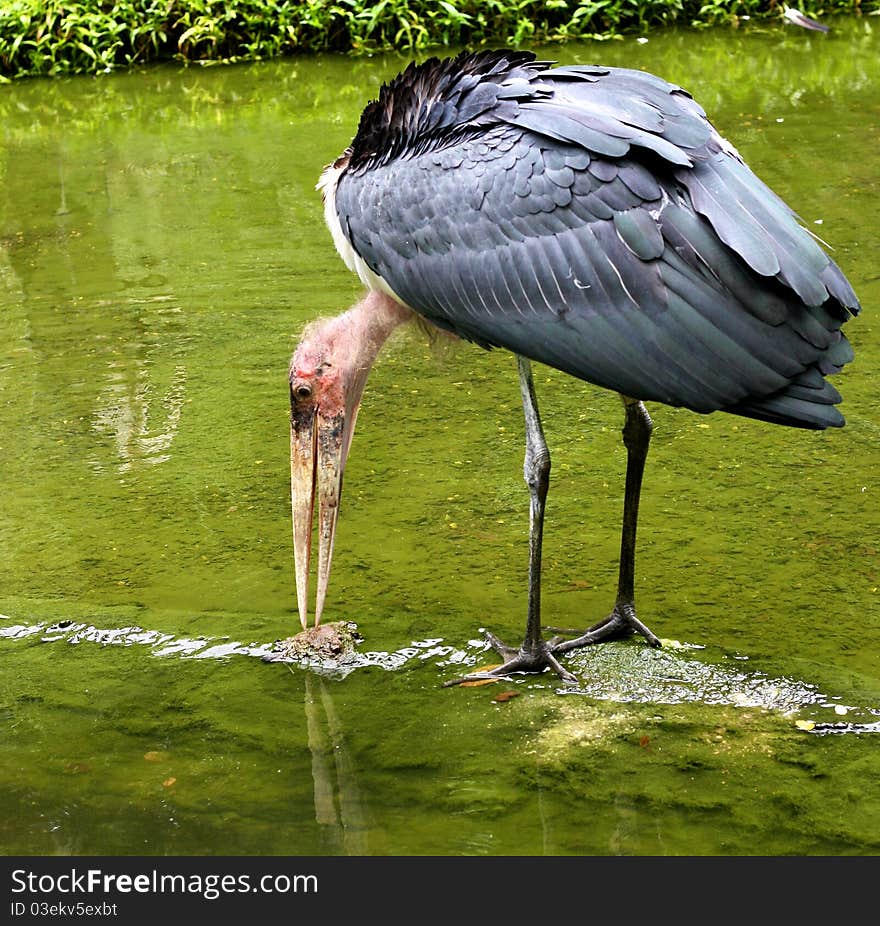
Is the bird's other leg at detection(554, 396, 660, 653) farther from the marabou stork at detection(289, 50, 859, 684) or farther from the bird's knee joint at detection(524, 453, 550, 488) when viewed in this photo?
the bird's knee joint at detection(524, 453, 550, 488)

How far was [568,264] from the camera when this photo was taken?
10.6 feet

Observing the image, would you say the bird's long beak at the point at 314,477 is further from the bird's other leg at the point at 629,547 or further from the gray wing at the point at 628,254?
the bird's other leg at the point at 629,547

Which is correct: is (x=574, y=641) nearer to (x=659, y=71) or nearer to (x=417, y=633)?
(x=417, y=633)

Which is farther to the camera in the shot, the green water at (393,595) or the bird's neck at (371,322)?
the bird's neck at (371,322)

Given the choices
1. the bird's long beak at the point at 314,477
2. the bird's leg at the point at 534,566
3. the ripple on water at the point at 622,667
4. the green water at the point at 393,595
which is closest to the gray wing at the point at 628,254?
the bird's leg at the point at 534,566

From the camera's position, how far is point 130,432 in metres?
4.96

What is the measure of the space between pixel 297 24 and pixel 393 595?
7426 mm

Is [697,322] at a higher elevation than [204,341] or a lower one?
higher

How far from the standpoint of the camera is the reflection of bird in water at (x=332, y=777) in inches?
116

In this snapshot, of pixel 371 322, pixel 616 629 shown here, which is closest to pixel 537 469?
pixel 616 629

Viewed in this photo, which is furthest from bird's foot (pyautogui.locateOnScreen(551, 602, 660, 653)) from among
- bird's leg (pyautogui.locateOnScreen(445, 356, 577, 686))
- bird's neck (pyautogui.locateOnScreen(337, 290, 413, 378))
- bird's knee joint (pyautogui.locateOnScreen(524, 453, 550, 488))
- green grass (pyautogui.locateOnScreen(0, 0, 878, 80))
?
green grass (pyautogui.locateOnScreen(0, 0, 878, 80))

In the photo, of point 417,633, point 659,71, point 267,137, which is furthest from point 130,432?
point 659,71

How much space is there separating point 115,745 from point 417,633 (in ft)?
2.67

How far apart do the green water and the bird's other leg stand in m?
0.06
